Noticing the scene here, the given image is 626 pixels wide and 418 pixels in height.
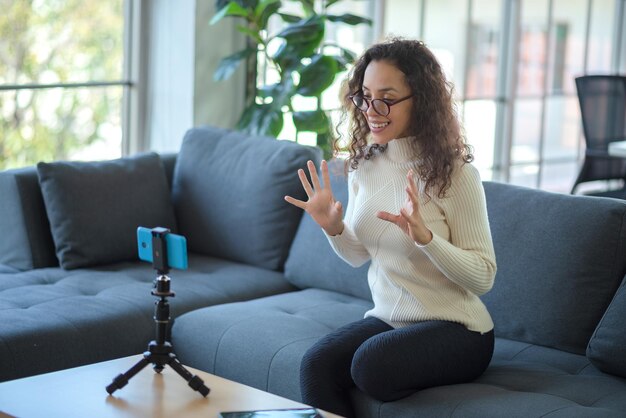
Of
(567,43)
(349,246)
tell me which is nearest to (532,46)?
(567,43)

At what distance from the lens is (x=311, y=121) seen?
4.07 m

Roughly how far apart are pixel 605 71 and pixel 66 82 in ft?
13.2

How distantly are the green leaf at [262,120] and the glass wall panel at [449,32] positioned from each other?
1484 millimetres

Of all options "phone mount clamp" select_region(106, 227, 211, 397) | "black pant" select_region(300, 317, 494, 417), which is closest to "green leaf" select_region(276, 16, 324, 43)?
"black pant" select_region(300, 317, 494, 417)

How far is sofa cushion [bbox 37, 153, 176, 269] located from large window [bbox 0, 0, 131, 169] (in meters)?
0.64

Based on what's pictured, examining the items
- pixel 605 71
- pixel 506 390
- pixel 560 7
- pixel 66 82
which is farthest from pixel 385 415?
pixel 605 71

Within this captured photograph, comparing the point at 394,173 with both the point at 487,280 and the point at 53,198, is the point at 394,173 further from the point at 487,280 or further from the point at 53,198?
the point at 53,198

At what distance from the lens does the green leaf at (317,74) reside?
404 centimetres

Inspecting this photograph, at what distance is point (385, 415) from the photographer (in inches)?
91.1

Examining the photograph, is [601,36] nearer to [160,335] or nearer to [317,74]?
[317,74]

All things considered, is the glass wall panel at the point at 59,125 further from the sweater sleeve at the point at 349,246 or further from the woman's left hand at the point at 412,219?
the woman's left hand at the point at 412,219

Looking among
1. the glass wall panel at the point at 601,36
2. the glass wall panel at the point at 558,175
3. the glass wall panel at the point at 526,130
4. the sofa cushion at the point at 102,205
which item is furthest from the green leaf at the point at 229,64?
the glass wall panel at the point at 601,36

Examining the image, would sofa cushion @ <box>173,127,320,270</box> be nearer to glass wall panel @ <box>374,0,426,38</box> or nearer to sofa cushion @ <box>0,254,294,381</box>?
sofa cushion @ <box>0,254,294,381</box>

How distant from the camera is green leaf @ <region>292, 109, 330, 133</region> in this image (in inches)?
160
